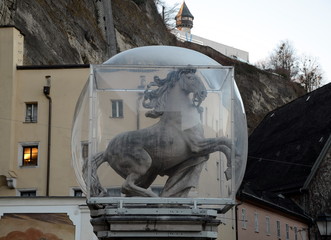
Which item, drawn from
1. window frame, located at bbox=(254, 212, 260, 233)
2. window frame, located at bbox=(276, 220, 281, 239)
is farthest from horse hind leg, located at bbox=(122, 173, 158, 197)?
window frame, located at bbox=(276, 220, 281, 239)

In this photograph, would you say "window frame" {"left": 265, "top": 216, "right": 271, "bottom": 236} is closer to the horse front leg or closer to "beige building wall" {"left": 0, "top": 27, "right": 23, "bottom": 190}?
"beige building wall" {"left": 0, "top": 27, "right": 23, "bottom": 190}

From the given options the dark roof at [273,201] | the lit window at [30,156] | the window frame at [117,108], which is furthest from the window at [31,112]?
the window frame at [117,108]

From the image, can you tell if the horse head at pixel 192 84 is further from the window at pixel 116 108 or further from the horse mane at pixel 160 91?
the window at pixel 116 108

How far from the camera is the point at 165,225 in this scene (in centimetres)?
910

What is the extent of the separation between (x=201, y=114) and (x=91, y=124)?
133cm

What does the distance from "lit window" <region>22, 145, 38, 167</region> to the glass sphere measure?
26.9 metres

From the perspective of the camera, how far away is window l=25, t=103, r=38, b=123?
37156mm

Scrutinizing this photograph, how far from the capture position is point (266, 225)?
4597 cm

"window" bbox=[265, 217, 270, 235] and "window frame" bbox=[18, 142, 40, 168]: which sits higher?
"window frame" bbox=[18, 142, 40, 168]

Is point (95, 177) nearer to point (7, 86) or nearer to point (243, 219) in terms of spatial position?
point (7, 86)

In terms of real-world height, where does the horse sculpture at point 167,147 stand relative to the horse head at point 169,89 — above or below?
below

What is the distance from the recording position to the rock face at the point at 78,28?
44.6 metres

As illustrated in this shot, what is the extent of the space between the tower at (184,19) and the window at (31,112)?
9445 centimetres

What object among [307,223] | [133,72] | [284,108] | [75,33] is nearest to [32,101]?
[75,33]
